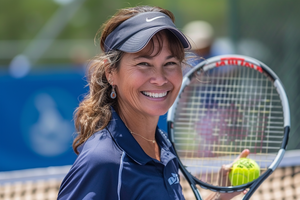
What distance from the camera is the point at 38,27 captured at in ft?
58.9

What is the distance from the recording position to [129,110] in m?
1.85

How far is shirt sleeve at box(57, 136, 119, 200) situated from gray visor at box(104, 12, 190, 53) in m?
0.44

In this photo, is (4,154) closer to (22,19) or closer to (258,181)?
(258,181)

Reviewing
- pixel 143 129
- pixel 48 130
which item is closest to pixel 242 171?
pixel 143 129

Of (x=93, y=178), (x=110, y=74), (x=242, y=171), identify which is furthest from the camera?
(x=242, y=171)

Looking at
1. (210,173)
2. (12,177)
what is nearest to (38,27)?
(12,177)

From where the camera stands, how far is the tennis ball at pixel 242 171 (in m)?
2.20

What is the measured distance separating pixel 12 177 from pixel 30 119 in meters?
1.19

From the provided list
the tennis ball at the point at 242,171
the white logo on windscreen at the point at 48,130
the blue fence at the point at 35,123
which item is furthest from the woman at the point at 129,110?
the white logo on windscreen at the point at 48,130

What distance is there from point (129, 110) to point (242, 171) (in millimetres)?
762

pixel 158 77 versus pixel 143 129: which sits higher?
pixel 158 77

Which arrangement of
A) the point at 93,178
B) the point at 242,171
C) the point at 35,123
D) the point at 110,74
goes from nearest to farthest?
the point at 93,178, the point at 110,74, the point at 242,171, the point at 35,123

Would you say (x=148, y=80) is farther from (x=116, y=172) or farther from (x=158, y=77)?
(x=116, y=172)

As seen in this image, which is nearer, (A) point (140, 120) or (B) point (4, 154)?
(A) point (140, 120)
